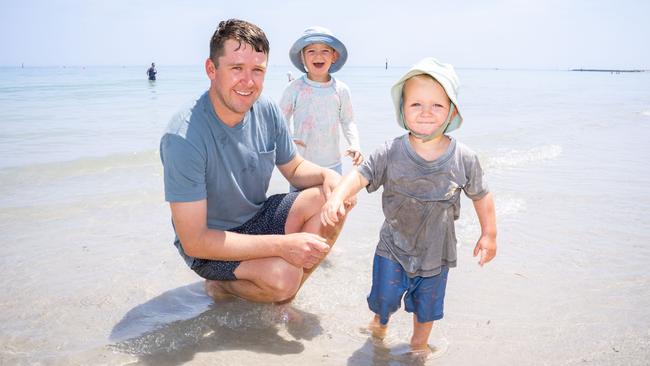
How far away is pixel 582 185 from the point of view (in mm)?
5922

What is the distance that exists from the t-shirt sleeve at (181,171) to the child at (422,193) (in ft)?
2.38

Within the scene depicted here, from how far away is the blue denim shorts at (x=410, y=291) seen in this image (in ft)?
8.21

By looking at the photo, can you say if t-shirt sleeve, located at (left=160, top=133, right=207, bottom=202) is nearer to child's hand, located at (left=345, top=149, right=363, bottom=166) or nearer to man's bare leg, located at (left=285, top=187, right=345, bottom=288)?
man's bare leg, located at (left=285, top=187, right=345, bottom=288)

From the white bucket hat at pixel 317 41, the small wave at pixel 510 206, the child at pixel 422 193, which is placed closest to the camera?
the child at pixel 422 193

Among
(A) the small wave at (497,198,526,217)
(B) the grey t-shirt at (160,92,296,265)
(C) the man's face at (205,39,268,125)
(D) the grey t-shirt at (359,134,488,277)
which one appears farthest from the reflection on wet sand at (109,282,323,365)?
(A) the small wave at (497,198,526,217)

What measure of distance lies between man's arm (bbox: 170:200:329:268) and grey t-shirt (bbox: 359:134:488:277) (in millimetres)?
416

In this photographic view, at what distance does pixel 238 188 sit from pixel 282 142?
1.63ft

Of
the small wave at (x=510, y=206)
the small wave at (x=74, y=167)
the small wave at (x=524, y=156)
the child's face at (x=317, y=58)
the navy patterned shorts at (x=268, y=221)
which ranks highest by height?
the child's face at (x=317, y=58)

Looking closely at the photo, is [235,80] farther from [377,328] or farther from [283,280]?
[377,328]

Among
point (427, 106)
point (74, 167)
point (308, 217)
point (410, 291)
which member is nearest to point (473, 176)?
point (427, 106)

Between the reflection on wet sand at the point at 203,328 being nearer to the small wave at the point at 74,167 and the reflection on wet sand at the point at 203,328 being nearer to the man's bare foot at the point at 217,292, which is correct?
the man's bare foot at the point at 217,292

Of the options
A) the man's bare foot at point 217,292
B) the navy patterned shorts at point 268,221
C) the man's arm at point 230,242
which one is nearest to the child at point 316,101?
the navy patterned shorts at point 268,221

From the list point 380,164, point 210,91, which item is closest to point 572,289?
point 380,164

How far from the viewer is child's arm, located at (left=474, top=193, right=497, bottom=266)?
8.05 ft
